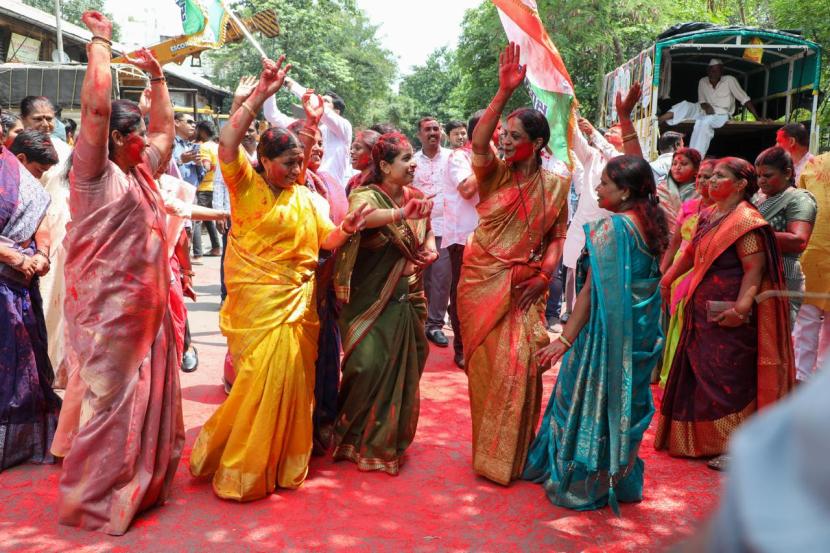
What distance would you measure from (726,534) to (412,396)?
3.71m

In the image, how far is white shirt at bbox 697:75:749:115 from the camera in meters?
12.5

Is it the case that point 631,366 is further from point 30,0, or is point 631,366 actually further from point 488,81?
point 30,0

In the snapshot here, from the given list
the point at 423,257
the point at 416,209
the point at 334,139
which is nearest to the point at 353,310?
the point at 423,257

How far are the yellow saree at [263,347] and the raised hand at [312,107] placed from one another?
0.65m

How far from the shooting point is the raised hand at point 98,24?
127 inches

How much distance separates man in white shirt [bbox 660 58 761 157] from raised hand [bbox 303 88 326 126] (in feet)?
29.3

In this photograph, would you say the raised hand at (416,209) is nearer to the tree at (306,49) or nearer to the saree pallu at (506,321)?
the saree pallu at (506,321)

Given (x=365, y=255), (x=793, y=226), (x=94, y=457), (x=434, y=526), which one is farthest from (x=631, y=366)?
(x=94, y=457)

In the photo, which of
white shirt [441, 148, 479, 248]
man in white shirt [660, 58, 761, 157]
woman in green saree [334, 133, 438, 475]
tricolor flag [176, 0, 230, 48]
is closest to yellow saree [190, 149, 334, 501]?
woman in green saree [334, 133, 438, 475]

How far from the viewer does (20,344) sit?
161 inches

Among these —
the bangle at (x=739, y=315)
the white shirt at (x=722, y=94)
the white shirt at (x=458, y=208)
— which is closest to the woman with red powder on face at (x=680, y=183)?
the white shirt at (x=458, y=208)

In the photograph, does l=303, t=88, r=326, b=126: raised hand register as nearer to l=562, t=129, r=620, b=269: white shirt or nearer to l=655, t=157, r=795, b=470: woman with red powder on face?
l=655, t=157, r=795, b=470: woman with red powder on face

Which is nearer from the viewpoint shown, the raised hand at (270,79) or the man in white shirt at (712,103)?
the raised hand at (270,79)

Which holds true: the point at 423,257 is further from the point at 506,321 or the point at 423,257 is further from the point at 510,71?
the point at 510,71
